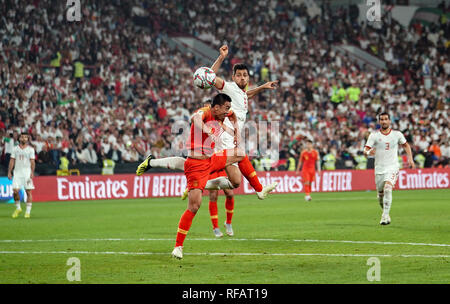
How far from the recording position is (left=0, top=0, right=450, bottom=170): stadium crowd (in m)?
33.8

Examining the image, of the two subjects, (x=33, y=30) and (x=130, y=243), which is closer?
(x=130, y=243)

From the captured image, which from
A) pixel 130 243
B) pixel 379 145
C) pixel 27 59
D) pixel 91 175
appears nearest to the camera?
pixel 130 243

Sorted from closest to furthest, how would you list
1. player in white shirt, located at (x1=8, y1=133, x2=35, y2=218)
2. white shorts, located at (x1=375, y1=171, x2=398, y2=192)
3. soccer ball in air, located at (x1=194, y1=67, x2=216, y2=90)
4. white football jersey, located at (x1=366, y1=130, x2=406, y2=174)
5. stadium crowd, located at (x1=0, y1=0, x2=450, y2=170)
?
1. soccer ball in air, located at (x1=194, y1=67, x2=216, y2=90)
2. white shorts, located at (x1=375, y1=171, x2=398, y2=192)
3. white football jersey, located at (x1=366, y1=130, x2=406, y2=174)
4. player in white shirt, located at (x1=8, y1=133, x2=35, y2=218)
5. stadium crowd, located at (x1=0, y1=0, x2=450, y2=170)

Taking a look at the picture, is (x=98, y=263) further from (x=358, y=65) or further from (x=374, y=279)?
(x=358, y=65)

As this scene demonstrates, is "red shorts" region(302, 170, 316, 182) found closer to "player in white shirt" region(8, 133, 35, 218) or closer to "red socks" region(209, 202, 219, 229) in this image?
"player in white shirt" region(8, 133, 35, 218)

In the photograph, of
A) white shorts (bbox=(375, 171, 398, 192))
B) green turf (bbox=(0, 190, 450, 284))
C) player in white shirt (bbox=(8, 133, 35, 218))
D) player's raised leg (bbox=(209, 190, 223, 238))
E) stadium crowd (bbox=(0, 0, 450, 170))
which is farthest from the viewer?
stadium crowd (bbox=(0, 0, 450, 170))

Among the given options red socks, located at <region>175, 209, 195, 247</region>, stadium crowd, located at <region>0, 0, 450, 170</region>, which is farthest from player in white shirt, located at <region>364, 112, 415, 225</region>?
stadium crowd, located at <region>0, 0, 450, 170</region>

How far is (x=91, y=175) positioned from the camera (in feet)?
105

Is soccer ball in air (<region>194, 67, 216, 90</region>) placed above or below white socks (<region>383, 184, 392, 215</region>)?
above


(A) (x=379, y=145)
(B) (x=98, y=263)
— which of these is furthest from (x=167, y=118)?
(B) (x=98, y=263)

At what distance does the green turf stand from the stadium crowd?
27.4ft

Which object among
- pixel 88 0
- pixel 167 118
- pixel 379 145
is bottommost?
pixel 379 145

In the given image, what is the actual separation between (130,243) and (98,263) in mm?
3104

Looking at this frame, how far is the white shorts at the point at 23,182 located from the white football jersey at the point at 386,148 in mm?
10614
